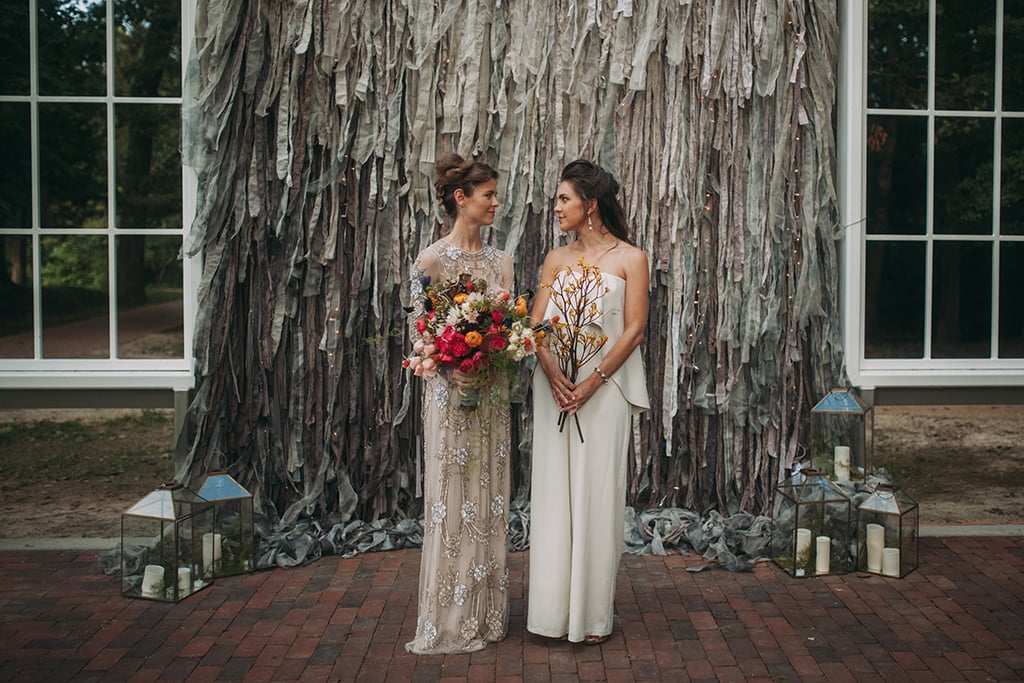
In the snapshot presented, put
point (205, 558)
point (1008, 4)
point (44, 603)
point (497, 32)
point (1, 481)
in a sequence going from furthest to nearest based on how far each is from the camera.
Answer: point (1, 481)
point (1008, 4)
point (497, 32)
point (205, 558)
point (44, 603)

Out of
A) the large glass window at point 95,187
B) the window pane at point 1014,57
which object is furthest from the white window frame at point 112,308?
the window pane at point 1014,57

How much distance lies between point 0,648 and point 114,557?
0.95 meters

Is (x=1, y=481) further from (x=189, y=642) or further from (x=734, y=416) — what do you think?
(x=734, y=416)

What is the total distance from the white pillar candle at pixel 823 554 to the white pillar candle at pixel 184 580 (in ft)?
8.97

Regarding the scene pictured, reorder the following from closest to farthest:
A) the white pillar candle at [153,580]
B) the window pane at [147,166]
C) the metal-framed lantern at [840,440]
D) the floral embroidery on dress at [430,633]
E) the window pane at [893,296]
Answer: the floral embroidery on dress at [430,633] < the white pillar candle at [153,580] < the metal-framed lantern at [840,440] < the window pane at [893,296] < the window pane at [147,166]

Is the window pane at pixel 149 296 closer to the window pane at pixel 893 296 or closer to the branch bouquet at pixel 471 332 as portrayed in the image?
the window pane at pixel 893 296

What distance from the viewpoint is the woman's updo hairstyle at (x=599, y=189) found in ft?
12.1

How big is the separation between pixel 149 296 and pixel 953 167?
26.9 feet

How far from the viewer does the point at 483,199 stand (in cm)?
366

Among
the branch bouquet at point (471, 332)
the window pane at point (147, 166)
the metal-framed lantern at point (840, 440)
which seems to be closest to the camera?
the branch bouquet at point (471, 332)

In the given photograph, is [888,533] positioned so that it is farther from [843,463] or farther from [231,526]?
[231,526]

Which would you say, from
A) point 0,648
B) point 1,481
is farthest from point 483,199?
point 1,481

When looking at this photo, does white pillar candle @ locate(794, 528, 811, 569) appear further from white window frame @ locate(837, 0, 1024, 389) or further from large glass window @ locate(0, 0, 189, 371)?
large glass window @ locate(0, 0, 189, 371)

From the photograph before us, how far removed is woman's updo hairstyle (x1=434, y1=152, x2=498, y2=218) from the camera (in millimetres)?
3646
